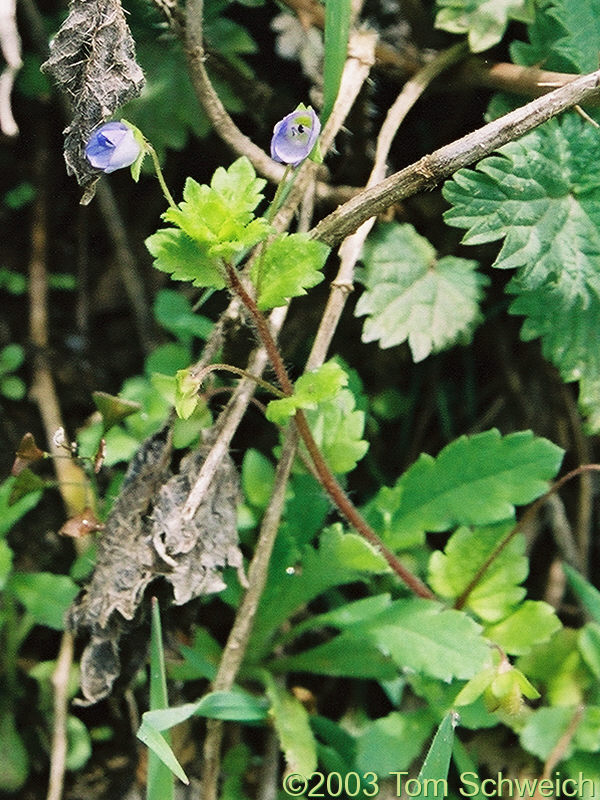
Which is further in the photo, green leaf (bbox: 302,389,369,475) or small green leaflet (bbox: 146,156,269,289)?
green leaf (bbox: 302,389,369,475)

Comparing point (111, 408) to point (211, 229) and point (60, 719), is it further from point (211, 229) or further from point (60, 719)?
point (60, 719)

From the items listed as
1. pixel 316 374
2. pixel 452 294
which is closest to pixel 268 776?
pixel 316 374

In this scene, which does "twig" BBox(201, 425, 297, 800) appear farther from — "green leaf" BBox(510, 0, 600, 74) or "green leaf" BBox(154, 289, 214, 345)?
"green leaf" BBox(510, 0, 600, 74)

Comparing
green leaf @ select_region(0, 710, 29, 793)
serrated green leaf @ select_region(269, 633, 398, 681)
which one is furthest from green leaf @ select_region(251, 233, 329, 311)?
green leaf @ select_region(0, 710, 29, 793)

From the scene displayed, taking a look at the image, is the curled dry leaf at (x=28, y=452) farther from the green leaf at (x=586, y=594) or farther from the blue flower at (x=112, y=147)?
the green leaf at (x=586, y=594)

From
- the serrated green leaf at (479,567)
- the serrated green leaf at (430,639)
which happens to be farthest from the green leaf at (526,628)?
the serrated green leaf at (430,639)

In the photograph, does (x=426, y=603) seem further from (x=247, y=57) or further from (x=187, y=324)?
(x=247, y=57)

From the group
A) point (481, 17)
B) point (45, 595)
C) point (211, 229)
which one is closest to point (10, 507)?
point (45, 595)
